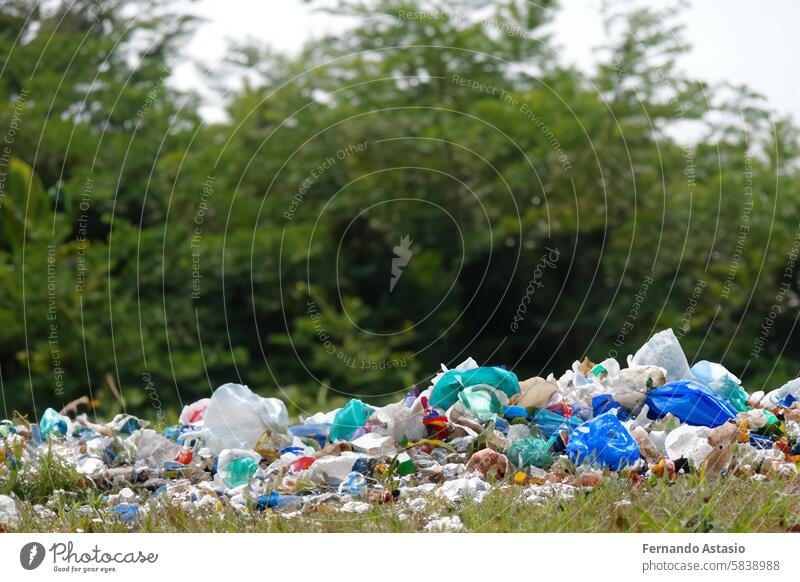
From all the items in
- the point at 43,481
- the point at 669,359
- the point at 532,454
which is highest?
the point at 669,359

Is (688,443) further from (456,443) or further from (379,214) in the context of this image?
(379,214)

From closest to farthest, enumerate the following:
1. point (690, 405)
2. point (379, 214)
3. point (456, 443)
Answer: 1. point (456, 443)
2. point (690, 405)
3. point (379, 214)

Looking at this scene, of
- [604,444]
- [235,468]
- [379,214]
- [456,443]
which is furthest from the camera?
[379,214]

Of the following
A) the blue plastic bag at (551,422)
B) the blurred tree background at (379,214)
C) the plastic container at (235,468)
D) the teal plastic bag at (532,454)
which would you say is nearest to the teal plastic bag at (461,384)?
the blue plastic bag at (551,422)

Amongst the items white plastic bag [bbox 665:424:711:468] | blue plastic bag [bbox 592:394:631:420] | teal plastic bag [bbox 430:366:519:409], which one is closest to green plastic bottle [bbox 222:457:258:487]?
teal plastic bag [bbox 430:366:519:409]

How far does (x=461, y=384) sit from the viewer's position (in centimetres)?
448

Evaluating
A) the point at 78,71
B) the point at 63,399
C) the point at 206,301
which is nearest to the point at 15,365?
the point at 63,399

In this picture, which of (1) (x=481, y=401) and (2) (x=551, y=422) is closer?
(2) (x=551, y=422)

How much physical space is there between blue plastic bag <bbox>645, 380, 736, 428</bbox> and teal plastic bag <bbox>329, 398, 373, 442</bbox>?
3.92 ft

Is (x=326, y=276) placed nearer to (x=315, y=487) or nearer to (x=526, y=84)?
(x=526, y=84)

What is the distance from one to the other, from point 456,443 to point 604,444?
1.92 feet

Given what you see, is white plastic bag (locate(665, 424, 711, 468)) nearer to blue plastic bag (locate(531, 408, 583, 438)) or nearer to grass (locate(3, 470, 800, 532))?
grass (locate(3, 470, 800, 532))

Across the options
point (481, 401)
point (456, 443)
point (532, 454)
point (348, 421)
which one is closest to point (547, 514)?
point (532, 454)

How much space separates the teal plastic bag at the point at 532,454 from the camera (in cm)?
396
